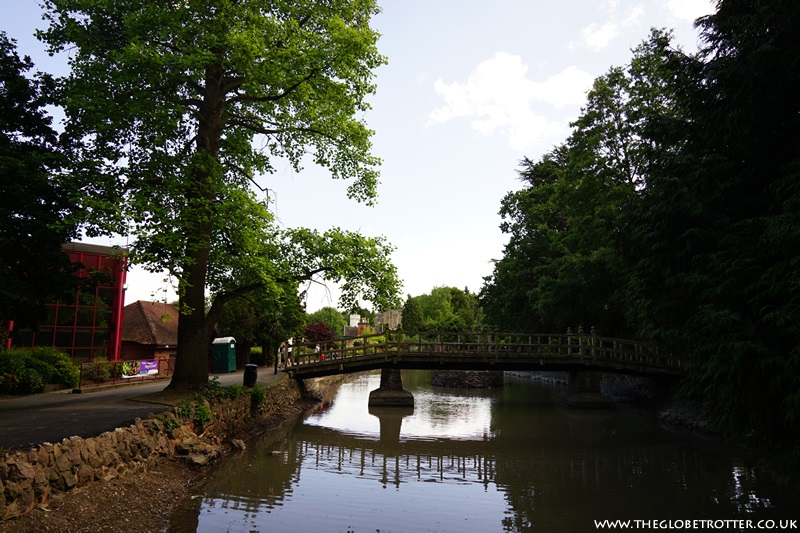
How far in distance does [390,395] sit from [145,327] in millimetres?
13278

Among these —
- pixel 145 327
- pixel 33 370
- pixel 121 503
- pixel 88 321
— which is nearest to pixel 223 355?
pixel 145 327

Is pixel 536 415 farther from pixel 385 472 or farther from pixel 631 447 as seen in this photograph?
pixel 385 472

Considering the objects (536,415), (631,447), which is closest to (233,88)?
(631,447)

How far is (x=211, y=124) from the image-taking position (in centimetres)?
1496

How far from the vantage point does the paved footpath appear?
30.3 feet

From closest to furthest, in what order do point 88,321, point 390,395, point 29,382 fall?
point 29,382 → point 88,321 → point 390,395

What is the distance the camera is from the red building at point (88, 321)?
66.8 feet

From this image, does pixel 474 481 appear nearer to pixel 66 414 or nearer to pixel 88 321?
pixel 66 414

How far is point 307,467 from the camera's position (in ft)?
43.2

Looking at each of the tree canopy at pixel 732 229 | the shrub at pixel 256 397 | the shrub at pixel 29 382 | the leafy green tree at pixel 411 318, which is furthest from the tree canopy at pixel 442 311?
the tree canopy at pixel 732 229

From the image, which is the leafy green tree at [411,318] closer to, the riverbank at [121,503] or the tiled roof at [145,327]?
the tiled roof at [145,327]

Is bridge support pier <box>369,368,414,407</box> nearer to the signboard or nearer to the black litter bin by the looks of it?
the black litter bin

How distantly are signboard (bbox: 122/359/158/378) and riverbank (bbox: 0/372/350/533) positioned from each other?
9.51 meters

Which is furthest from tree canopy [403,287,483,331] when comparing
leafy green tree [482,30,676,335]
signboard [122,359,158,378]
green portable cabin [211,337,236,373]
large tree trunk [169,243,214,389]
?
large tree trunk [169,243,214,389]
